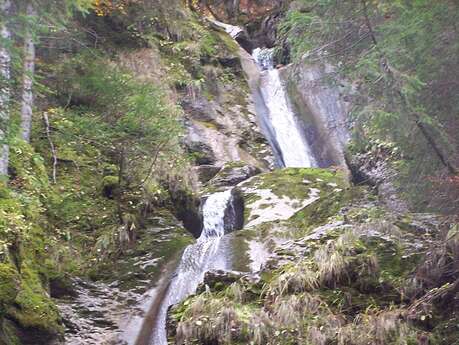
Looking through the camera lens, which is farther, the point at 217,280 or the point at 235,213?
the point at 235,213

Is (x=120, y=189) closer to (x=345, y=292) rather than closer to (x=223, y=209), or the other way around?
(x=223, y=209)

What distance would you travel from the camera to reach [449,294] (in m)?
5.91

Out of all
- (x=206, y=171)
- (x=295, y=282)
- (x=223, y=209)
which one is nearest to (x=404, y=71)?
(x=295, y=282)

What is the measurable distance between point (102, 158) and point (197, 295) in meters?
7.01

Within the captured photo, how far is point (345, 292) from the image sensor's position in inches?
263

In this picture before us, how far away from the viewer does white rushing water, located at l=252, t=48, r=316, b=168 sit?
18.0 m

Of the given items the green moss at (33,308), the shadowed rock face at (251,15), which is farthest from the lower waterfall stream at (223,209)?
the green moss at (33,308)

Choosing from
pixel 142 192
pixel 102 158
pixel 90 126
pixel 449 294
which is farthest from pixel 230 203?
pixel 449 294

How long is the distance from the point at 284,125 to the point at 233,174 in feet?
17.2

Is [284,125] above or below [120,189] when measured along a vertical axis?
above

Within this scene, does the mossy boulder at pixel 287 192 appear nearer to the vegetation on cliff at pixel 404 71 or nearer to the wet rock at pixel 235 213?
the wet rock at pixel 235 213

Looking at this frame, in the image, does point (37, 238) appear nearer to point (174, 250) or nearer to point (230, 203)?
point (174, 250)

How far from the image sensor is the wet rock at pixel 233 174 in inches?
570

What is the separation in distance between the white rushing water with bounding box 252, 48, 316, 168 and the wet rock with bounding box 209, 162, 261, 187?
2.75 metres
